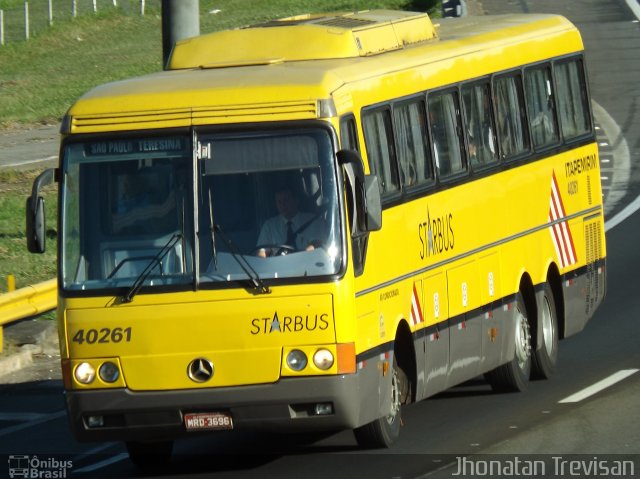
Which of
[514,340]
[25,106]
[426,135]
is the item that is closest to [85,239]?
[426,135]

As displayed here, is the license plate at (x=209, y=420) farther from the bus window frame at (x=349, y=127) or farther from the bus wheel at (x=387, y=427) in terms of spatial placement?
the bus window frame at (x=349, y=127)

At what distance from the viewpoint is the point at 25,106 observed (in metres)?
41.8

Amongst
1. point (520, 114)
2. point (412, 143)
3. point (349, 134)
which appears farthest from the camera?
point (520, 114)

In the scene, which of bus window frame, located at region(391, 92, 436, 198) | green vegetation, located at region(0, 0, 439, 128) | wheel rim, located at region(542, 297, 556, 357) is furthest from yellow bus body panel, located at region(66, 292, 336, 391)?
green vegetation, located at region(0, 0, 439, 128)

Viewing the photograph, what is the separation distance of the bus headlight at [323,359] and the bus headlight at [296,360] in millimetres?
76

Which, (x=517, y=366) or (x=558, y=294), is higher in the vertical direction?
(x=558, y=294)

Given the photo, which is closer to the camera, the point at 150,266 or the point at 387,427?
the point at 150,266

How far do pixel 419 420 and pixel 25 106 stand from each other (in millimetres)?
28737

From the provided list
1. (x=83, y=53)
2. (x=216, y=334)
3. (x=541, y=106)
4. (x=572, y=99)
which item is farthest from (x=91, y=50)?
(x=216, y=334)

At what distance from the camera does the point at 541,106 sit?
17.0 meters

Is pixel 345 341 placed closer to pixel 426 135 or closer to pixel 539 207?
pixel 426 135

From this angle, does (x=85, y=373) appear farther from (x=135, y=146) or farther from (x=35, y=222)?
(x=135, y=146)

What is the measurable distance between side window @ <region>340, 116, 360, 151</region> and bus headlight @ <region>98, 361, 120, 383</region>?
7.25ft

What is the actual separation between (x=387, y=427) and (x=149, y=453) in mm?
1816
